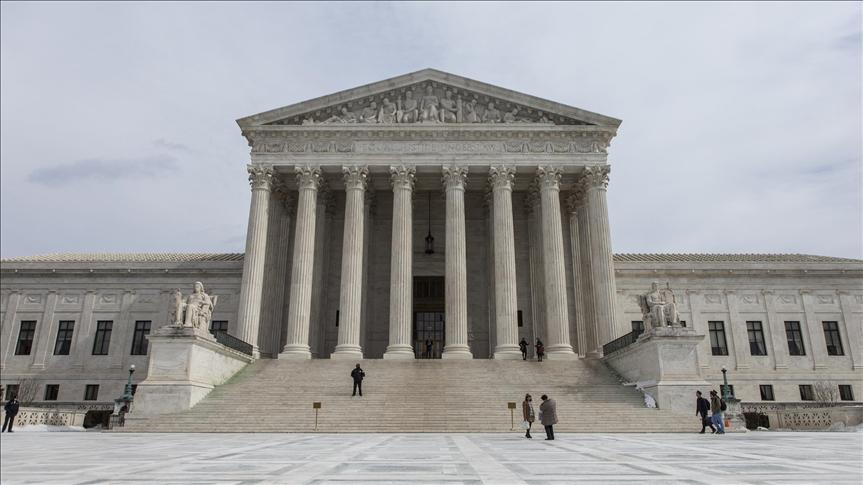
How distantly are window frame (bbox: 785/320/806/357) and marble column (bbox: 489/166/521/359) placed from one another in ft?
68.6

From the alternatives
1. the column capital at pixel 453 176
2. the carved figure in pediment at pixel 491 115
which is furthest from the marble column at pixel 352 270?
the carved figure in pediment at pixel 491 115

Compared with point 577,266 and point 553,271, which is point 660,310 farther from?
point 577,266

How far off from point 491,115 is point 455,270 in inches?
412

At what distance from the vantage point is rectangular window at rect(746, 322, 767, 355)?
1562 inches

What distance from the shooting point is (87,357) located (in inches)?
1532

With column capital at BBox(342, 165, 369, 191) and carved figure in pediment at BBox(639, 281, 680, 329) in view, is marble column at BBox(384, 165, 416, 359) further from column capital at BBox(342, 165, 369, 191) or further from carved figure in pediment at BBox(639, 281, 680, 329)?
carved figure in pediment at BBox(639, 281, 680, 329)

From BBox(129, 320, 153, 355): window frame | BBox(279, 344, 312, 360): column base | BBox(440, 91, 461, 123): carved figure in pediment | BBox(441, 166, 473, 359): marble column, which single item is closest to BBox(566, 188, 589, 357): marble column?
BBox(441, 166, 473, 359): marble column

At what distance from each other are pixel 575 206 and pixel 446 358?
15.1 m

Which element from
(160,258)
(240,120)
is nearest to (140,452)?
(240,120)

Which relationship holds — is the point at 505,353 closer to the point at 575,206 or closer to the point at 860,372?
the point at 575,206

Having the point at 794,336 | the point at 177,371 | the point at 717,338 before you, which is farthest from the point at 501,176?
the point at 794,336

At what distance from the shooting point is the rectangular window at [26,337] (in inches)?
1547

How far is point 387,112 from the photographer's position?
1460 inches

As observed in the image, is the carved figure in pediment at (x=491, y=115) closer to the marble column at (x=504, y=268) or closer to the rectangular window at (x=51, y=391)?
the marble column at (x=504, y=268)
